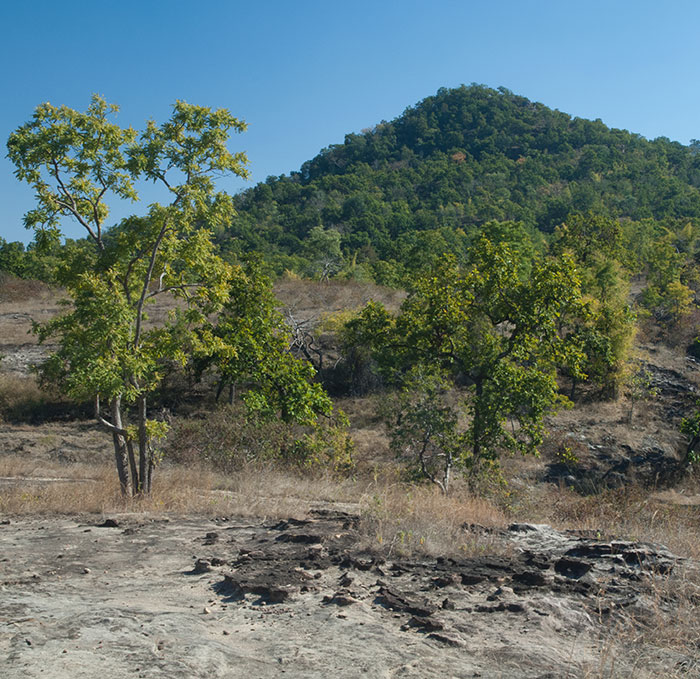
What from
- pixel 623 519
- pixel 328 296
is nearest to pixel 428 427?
pixel 623 519

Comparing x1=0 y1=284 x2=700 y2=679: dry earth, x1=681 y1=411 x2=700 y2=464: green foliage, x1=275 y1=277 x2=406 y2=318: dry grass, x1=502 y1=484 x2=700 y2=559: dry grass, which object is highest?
x1=275 y1=277 x2=406 y2=318: dry grass

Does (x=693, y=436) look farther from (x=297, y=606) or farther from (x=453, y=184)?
(x=453, y=184)

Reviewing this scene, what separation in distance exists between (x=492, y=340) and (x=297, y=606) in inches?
386

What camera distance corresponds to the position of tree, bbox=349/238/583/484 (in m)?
13.1

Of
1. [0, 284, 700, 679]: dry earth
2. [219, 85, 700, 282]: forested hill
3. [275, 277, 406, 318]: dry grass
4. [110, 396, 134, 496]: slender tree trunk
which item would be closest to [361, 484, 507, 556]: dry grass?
[0, 284, 700, 679]: dry earth

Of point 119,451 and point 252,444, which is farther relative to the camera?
point 252,444

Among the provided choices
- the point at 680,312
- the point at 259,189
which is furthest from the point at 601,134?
the point at 680,312

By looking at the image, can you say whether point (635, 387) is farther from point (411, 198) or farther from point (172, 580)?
point (411, 198)

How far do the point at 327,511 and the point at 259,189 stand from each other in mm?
96965

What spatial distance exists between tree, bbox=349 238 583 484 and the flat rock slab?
6346 mm

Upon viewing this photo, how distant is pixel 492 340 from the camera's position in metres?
13.7

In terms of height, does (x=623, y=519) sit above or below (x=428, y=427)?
below

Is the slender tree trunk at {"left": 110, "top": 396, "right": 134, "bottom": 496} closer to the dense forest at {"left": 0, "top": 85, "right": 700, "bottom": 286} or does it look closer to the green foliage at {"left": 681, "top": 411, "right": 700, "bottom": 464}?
the green foliage at {"left": 681, "top": 411, "right": 700, "bottom": 464}

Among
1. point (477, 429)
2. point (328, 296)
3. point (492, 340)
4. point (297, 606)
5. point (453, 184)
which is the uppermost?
point (453, 184)
